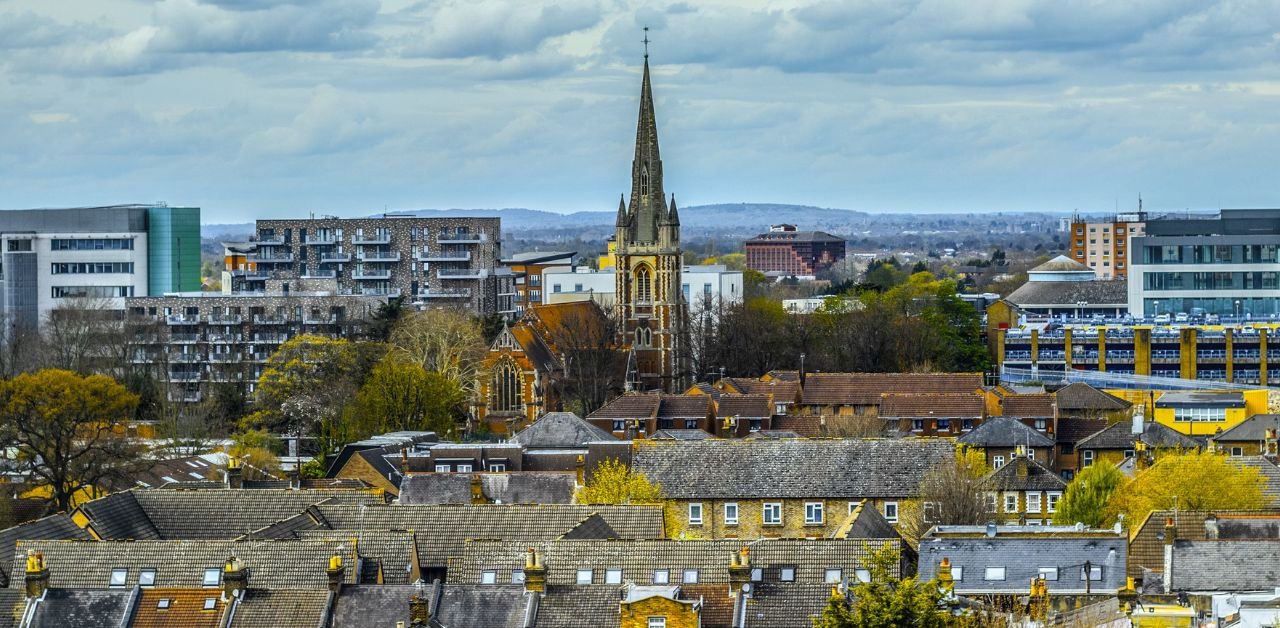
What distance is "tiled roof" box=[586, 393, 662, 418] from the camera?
113750mm

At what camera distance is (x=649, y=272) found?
534 ft

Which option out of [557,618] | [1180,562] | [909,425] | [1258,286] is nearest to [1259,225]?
[1258,286]

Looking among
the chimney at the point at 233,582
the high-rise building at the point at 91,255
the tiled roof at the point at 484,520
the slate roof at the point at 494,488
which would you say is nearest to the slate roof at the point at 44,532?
the tiled roof at the point at 484,520

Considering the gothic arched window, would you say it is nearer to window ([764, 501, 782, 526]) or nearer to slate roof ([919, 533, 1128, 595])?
window ([764, 501, 782, 526])

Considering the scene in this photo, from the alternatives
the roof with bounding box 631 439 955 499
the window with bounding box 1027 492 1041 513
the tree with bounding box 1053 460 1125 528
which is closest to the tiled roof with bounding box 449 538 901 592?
the tree with bounding box 1053 460 1125 528

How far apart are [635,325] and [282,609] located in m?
109

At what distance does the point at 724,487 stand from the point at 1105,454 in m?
25.6

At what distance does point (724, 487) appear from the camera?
3290 inches

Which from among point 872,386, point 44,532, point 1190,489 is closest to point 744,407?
point 872,386

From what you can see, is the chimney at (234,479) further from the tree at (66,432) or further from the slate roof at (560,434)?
the slate roof at (560,434)

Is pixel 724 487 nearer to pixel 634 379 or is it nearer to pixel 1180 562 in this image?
pixel 1180 562

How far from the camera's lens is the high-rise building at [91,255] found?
176875 mm

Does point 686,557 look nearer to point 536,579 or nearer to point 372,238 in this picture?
point 536,579

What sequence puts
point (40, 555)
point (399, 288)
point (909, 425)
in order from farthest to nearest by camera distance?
1. point (399, 288)
2. point (909, 425)
3. point (40, 555)
